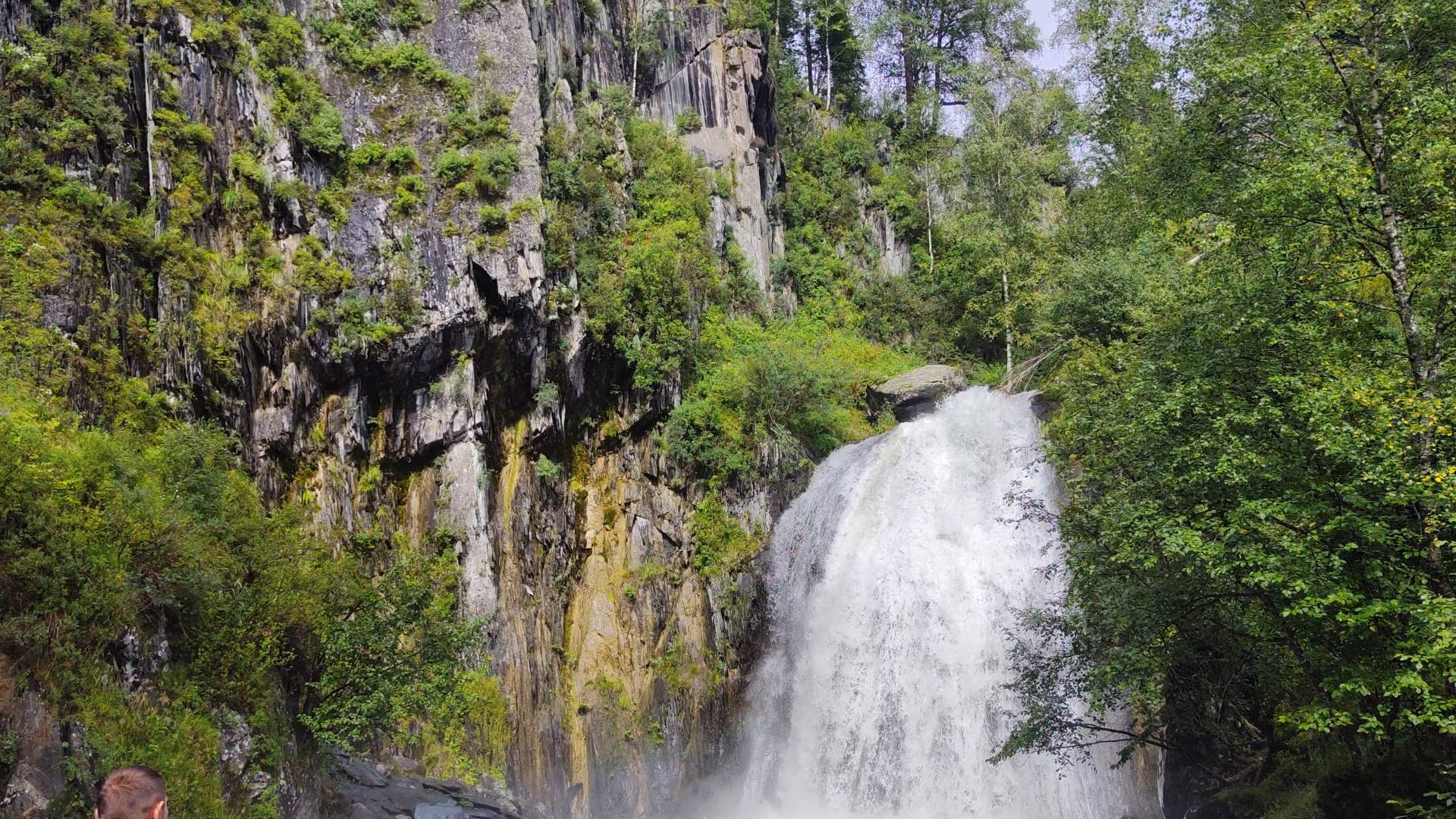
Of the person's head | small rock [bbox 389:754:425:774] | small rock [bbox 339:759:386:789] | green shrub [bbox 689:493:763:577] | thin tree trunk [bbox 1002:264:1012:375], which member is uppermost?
thin tree trunk [bbox 1002:264:1012:375]

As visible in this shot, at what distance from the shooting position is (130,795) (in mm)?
3324

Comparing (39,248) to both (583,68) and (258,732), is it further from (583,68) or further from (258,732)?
(583,68)

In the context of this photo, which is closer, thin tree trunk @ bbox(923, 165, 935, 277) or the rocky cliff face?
the rocky cliff face

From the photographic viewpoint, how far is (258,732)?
8781mm

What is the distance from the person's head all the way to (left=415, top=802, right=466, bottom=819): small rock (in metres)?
7.85

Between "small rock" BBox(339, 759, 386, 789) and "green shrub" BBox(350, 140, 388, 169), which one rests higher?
"green shrub" BBox(350, 140, 388, 169)

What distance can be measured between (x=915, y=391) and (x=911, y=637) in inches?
319

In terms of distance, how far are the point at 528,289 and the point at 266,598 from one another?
8.62 m

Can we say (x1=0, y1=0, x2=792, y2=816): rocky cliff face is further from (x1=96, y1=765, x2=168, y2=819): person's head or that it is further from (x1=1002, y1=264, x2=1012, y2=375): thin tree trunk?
(x1=96, y1=765, x2=168, y2=819): person's head

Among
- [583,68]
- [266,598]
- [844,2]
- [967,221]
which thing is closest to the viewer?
[266,598]

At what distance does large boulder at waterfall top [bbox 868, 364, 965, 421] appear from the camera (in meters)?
23.5

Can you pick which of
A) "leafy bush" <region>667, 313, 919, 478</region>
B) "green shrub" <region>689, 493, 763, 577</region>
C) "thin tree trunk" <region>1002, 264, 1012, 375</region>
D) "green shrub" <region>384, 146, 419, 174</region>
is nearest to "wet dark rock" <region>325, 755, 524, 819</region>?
"green shrub" <region>689, 493, 763, 577</region>

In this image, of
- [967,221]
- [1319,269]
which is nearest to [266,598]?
[1319,269]

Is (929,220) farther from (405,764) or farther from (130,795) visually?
(130,795)
